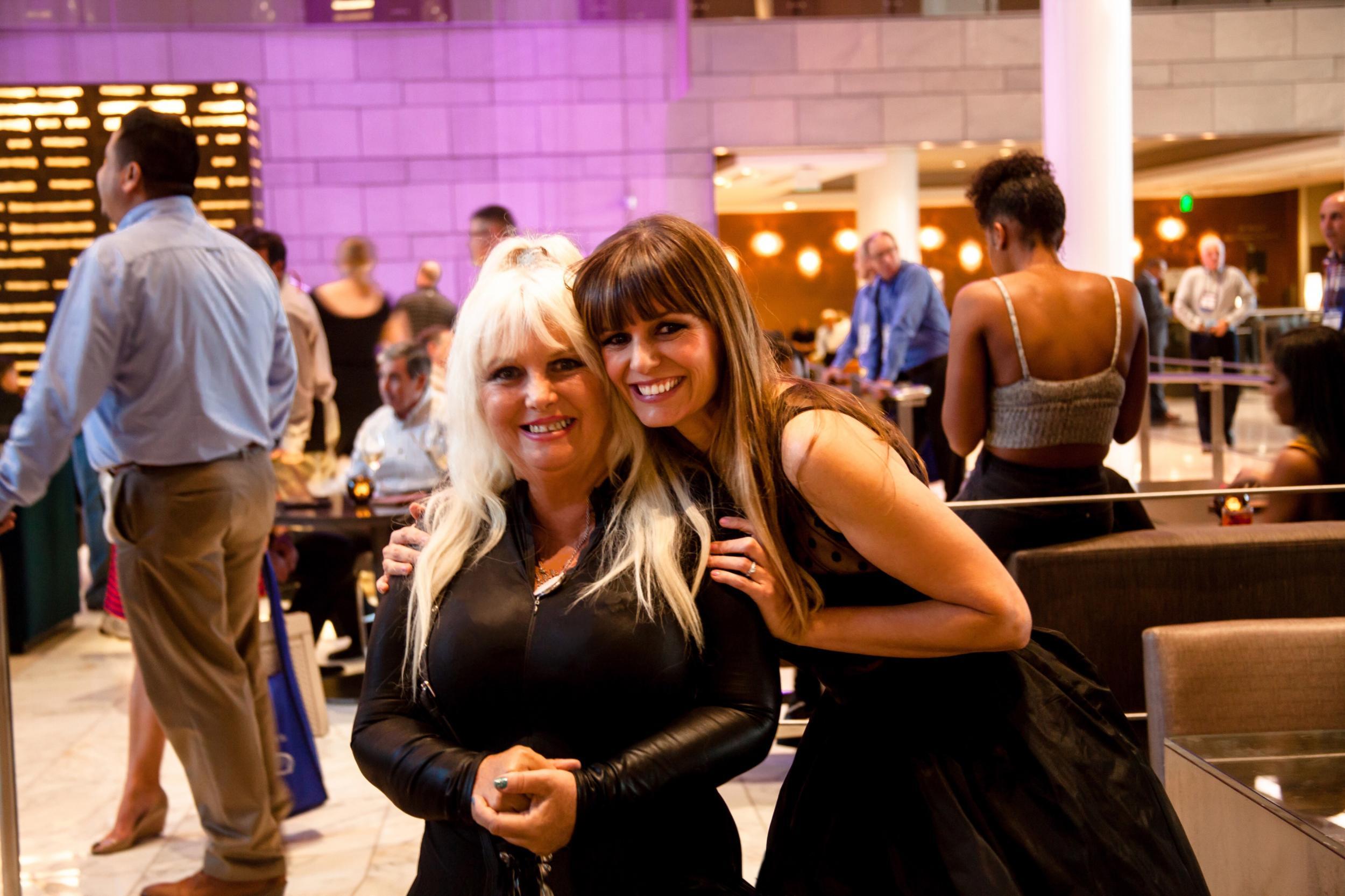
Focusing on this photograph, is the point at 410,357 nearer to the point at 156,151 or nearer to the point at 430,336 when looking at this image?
the point at 430,336

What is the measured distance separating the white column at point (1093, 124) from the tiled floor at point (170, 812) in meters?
0.82

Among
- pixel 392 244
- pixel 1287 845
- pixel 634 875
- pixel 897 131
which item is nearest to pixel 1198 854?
pixel 1287 845

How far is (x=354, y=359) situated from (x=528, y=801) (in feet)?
17.8

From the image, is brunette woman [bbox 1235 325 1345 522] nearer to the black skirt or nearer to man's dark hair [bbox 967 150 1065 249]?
man's dark hair [bbox 967 150 1065 249]

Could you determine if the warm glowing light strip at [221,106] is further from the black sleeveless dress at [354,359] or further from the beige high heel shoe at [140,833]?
the beige high heel shoe at [140,833]

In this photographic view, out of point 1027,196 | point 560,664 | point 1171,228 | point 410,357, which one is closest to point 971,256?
point 1171,228

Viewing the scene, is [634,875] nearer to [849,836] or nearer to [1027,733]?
[849,836]

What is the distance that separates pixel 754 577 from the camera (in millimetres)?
1504

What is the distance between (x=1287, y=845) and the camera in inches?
65.5

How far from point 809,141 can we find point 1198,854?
30.0 feet

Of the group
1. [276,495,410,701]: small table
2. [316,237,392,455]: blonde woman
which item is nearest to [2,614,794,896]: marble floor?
[276,495,410,701]: small table

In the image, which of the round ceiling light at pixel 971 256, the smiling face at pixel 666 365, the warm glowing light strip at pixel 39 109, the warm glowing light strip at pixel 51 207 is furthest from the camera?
the round ceiling light at pixel 971 256

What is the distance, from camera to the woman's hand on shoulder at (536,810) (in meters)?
1.38

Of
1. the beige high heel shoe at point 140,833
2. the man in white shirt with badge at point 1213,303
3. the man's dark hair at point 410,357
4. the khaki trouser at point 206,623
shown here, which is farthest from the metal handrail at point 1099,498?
the man in white shirt with badge at point 1213,303
